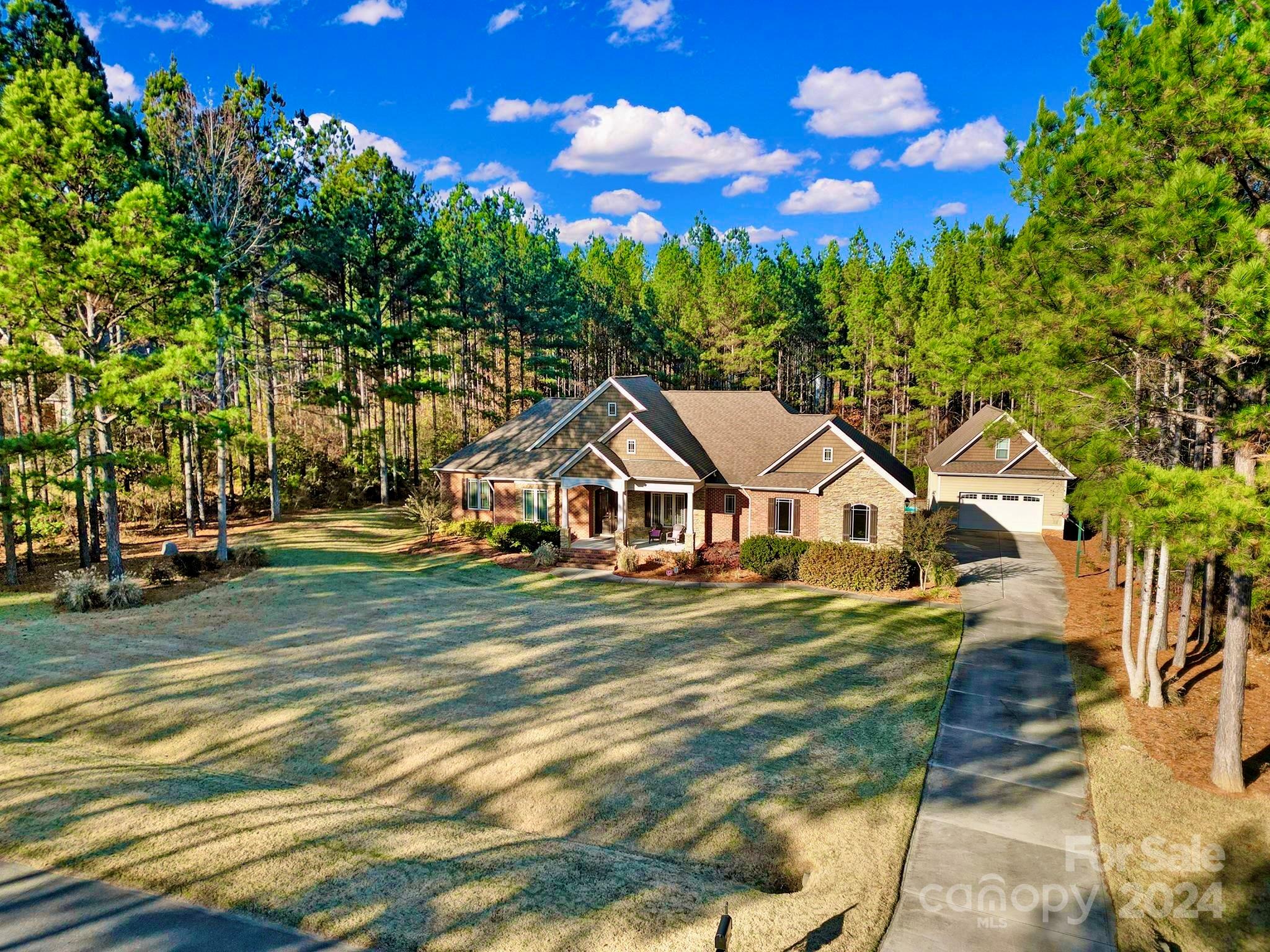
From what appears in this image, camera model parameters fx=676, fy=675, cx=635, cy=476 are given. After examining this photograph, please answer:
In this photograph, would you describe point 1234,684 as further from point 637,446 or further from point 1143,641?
point 637,446

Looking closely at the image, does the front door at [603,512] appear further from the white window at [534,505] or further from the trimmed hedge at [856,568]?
the trimmed hedge at [856,568]

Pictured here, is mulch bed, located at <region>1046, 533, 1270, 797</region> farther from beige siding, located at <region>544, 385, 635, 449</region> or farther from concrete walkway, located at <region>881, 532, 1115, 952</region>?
beige siding, located at <region>544, 385, 635, 449</region>

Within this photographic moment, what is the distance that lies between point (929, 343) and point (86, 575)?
47452mm

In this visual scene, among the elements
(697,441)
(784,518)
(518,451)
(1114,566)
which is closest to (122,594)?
(518,451)

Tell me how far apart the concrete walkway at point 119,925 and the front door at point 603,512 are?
22.8 m

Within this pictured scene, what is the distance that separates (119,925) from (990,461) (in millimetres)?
37471

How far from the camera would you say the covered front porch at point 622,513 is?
28109 mm

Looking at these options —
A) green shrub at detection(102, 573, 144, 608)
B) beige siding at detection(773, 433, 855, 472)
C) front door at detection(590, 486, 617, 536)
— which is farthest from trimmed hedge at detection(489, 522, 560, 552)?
green shrub at detection(102, 573, 144, 608)

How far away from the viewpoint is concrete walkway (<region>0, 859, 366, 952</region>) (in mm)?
7414

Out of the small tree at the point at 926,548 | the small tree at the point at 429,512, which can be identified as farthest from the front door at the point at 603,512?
the small tree at the point at 926,548

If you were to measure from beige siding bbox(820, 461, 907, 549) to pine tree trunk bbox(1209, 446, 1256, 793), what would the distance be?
13.0 m

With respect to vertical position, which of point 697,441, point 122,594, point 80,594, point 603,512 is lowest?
point 122,594

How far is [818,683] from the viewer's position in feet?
50.5

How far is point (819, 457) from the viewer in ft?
86.6
